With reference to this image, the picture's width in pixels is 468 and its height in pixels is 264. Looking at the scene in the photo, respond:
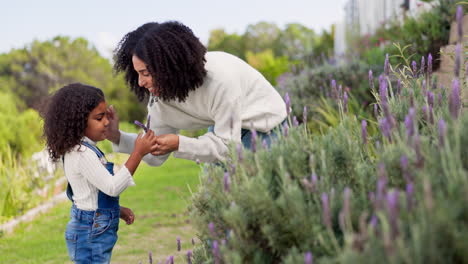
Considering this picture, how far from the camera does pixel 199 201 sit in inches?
88.0

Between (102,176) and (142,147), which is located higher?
(142,147)

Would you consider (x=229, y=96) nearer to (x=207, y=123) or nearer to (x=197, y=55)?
(x=197, y=55)

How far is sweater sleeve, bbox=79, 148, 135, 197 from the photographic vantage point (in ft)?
8.99

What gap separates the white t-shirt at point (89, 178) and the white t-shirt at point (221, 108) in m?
0.37

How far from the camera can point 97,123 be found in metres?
2.98

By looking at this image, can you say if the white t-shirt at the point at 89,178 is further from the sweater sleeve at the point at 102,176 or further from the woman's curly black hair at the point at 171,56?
the woman's curly black hair at the point at 171,56

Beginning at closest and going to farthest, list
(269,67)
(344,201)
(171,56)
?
1. (344,201)
2. (171,56)
3. (269,67)

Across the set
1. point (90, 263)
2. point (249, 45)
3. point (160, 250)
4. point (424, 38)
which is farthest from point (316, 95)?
point (249, 45)

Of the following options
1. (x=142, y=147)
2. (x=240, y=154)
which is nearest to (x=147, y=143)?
(x=142, y=147)

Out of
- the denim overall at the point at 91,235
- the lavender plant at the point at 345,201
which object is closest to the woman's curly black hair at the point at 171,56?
the denim overall at the point at 91,235

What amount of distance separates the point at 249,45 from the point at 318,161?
64003 millimetres

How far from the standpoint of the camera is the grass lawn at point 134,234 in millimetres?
4473

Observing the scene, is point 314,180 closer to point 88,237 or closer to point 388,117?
point 388,117

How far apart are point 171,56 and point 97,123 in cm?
66
